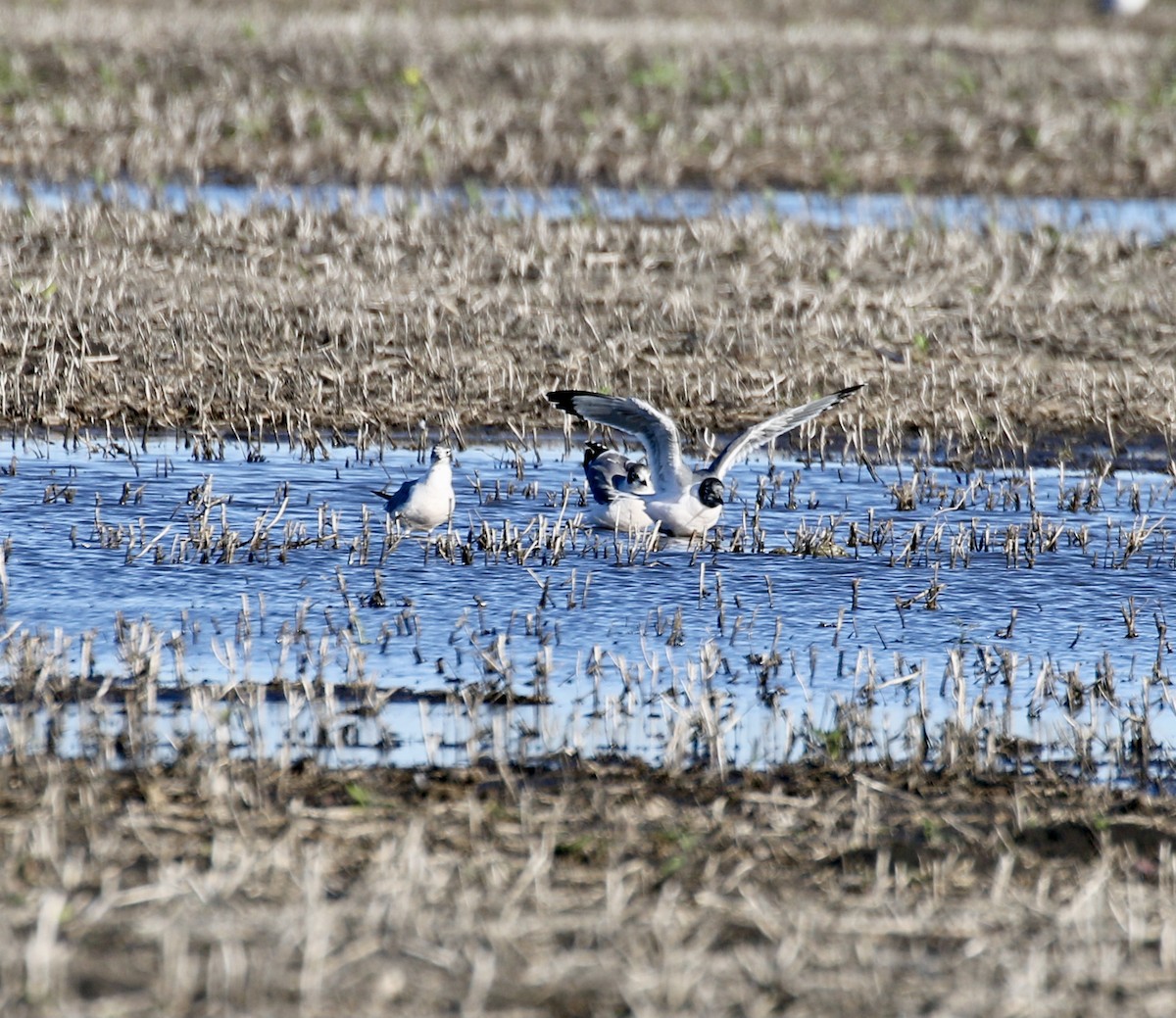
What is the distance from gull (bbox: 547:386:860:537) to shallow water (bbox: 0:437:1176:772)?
0.60ft

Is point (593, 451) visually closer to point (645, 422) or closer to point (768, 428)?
point (645, 422)

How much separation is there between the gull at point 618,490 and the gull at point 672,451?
0.06 meters

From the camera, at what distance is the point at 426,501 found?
28.6ft

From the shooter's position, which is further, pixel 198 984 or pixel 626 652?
pixel 626 652

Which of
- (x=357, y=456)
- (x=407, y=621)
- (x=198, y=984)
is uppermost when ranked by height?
(x=357, y=456)

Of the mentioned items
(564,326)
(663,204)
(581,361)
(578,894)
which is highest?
(663,204)

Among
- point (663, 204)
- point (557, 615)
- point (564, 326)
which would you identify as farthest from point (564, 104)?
point (557, 615)

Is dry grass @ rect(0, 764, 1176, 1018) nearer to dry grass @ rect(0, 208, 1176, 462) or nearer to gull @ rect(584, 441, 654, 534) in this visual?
gull @ rect(584, 441, 654, 534)

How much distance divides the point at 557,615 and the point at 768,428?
2.32 metres

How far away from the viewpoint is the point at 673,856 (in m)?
4.99

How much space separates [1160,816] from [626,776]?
1604 mm

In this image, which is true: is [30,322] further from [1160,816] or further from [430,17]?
[430,17]

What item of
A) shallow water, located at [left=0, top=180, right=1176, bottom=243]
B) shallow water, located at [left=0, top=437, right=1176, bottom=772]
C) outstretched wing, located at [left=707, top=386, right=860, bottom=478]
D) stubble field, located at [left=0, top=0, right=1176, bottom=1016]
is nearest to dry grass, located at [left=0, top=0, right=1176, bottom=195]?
stubble field, located at [left=0, top=0, right=1176, bottom=1016]

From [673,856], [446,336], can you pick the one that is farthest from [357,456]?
[673,856]
